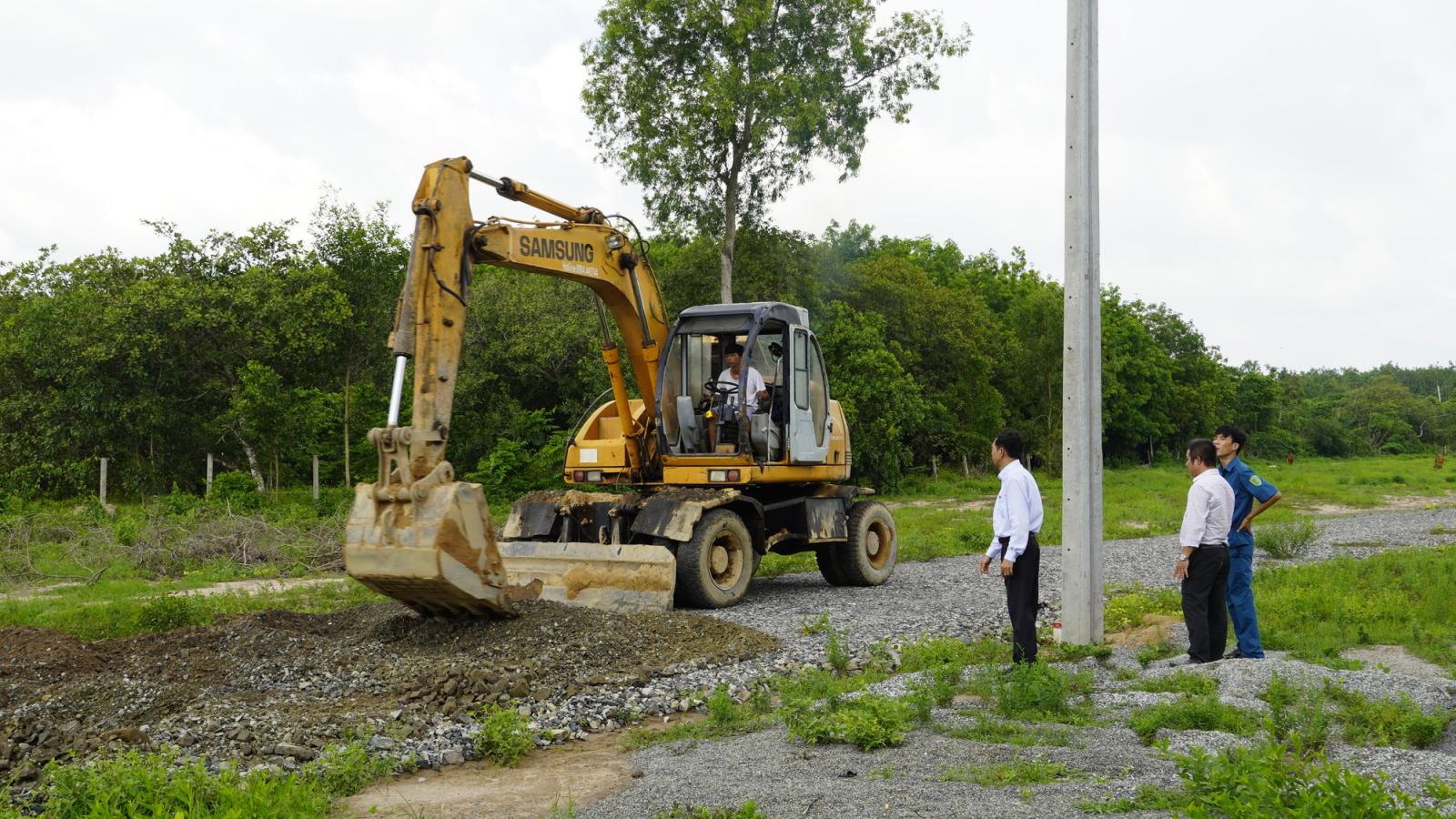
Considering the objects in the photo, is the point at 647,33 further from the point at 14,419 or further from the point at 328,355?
the point at 14,419

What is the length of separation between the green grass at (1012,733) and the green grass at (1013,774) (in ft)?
1.35

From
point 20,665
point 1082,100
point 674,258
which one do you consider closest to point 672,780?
point 20,665

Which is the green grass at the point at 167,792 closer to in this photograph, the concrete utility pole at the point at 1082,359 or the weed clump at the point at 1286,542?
the concrete utility pole at the point at 1082,359

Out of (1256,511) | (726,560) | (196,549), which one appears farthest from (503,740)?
(196,549)

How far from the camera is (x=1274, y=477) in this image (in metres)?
41.2

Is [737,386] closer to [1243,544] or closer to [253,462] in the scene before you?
[1243,544]

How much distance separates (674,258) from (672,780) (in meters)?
26.0

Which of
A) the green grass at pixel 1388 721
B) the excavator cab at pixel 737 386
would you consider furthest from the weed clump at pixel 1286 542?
the green grass at pixel 1388 721

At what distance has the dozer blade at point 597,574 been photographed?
11.3 metres

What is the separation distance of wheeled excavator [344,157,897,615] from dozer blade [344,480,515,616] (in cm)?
56

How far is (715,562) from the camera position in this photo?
12.2 metres

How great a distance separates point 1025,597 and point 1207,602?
1479mm

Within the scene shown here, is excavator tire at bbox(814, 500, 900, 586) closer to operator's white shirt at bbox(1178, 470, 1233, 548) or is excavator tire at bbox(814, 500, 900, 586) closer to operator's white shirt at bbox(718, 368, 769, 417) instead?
operator's white shirt at bbox(718, 368, 769, 417)

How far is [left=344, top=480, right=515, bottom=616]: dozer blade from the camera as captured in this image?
330 inches
